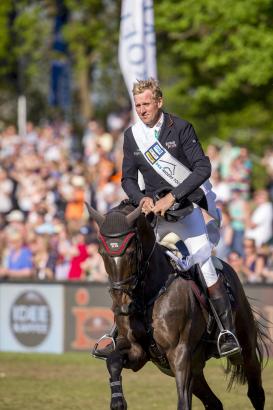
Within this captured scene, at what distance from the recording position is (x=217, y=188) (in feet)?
66.1

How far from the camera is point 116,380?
28.7 ft

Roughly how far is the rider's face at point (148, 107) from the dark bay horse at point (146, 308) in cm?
78

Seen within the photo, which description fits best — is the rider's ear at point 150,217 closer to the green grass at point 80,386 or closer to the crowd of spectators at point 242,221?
the green grass at point 80,386

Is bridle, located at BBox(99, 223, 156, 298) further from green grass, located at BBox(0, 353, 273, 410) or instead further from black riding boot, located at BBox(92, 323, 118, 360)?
green grass, located at BBox(0, 353, 273, 410)

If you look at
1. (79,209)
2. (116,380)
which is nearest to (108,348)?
(116,380)

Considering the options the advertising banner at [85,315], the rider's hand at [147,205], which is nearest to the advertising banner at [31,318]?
the advertising banner at [85,315]

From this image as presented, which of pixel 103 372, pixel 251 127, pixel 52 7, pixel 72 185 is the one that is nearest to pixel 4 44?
pixel 52 7

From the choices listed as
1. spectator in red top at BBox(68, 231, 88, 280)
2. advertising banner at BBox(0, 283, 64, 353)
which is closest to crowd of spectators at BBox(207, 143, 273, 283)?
spectator in red top at BBox(68, 231, 88, 280)

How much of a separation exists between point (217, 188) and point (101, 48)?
12831mm

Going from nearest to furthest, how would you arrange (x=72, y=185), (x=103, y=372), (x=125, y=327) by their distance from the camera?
(x=125, y=327), (x=103, y=372), (x=72, y=185)

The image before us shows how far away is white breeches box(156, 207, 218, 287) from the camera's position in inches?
378

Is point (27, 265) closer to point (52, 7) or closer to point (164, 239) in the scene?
point (164, 239)

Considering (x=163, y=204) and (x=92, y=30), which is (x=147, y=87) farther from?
(x=92, y=30)

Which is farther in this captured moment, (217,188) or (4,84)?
(4,84)
